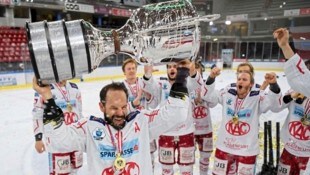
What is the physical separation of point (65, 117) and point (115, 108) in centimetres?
123

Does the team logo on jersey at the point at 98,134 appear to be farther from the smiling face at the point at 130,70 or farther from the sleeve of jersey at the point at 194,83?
the smiling face at the point at 130,70

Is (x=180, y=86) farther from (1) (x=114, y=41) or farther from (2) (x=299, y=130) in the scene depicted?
(2) (x=299, y=130)

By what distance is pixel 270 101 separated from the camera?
247 centimetres

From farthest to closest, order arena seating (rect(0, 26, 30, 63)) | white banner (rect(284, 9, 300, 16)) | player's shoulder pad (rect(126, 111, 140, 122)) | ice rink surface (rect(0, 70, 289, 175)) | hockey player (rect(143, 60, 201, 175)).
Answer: white banner (rect(284, 9, 300, 16)) → arena seating (rect(0, 26, 30, 63)) → ice rink surface (rect(0, 70, 289, 175)) → hockey player (rect(143, 60, 201, 175)) → player's shoulder pad (rect(126, 111, 140, 122))

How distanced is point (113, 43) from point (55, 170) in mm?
1715

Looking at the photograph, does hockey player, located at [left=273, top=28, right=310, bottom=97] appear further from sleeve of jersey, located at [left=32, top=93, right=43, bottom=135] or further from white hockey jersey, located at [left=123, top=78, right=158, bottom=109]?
sleeve of jersey, located at [left=32, top=93, right=43, bottom=135]

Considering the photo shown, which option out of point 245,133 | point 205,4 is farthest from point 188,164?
point 205,4

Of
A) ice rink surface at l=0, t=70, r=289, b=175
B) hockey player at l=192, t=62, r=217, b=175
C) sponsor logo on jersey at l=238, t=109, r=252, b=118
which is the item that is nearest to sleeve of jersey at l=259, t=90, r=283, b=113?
sponsor logo on jersey at l=238, t=109, r=252, b=118

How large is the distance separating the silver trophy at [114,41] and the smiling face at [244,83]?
1.45 metres

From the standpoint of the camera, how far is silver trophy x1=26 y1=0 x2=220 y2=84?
1052mm

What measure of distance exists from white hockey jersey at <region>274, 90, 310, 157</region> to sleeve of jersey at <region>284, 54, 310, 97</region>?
0.85 m

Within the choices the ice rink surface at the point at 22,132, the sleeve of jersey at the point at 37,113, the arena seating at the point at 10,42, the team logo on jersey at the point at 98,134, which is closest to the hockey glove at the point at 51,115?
the team logo on jersey at the point at 98,134

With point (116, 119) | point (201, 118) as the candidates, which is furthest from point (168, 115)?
point (201, 118)

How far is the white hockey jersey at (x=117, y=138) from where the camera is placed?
1.61 metres
